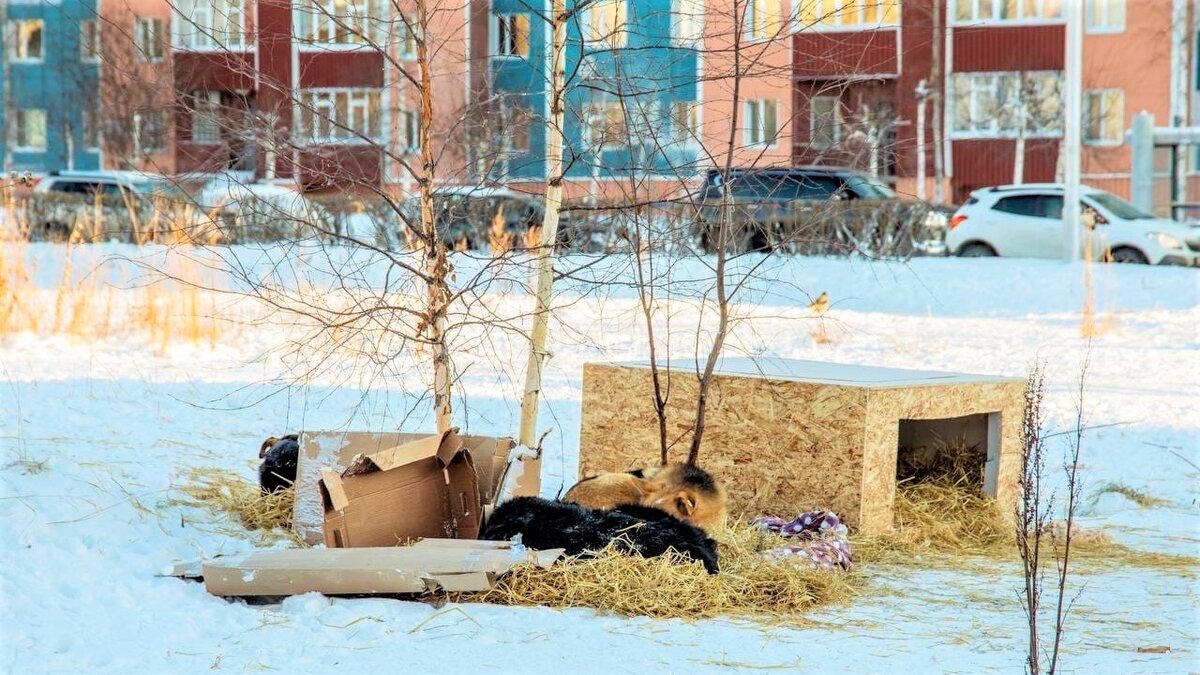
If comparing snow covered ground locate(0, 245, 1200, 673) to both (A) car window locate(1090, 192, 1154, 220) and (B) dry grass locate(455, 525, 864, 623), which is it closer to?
(B) dry grass locate(455, 525, 864, 623)

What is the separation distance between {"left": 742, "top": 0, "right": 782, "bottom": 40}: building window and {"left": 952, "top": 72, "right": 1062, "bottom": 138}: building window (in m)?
33.2

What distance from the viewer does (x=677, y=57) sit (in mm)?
6117

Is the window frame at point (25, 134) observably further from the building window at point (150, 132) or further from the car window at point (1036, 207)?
the car window at point (1036, 207)

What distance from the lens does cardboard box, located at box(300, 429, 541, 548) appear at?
17.5 ft

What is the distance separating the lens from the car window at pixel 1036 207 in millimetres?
22641

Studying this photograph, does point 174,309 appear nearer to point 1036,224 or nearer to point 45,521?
point 45,521

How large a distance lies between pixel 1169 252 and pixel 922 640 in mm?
18029

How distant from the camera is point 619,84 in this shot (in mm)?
5855

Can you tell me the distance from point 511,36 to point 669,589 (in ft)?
7.65

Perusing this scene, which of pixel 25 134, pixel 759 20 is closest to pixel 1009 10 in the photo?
pixel 25 134

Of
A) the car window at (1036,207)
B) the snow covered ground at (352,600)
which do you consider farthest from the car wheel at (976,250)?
the snow covered ground at (352,600)

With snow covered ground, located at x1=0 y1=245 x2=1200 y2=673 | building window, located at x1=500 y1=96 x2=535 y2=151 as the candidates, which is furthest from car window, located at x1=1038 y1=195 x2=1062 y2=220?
building window, located at x1=500 y1=96 x2=535 y2=151

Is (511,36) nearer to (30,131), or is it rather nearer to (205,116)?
(205,116)

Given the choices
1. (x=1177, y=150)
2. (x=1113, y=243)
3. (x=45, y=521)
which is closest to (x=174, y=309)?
(x=45, y=521)
